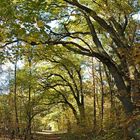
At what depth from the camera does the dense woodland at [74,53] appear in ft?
38.4

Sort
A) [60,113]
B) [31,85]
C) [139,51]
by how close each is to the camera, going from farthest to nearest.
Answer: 1. [60,113]
2. [31,85]
3. [139,51]

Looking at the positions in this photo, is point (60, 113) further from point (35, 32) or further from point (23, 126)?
point (35, 32)

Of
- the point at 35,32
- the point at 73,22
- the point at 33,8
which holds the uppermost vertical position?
the point at 73,22

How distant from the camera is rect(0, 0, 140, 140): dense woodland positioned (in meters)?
11.7

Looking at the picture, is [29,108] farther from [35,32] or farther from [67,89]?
[35,32]

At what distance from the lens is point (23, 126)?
34.5m

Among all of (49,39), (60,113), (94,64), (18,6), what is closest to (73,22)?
(49,39)

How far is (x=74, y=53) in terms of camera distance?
18.8 m

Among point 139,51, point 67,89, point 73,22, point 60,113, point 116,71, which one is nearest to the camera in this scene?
point 139,51

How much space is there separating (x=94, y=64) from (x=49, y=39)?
21.3 metres

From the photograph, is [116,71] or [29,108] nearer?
[116,71]

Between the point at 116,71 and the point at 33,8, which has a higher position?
the point at 33,8

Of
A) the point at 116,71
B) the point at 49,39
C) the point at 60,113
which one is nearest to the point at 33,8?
the point at 49,39

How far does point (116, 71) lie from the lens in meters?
13.7
